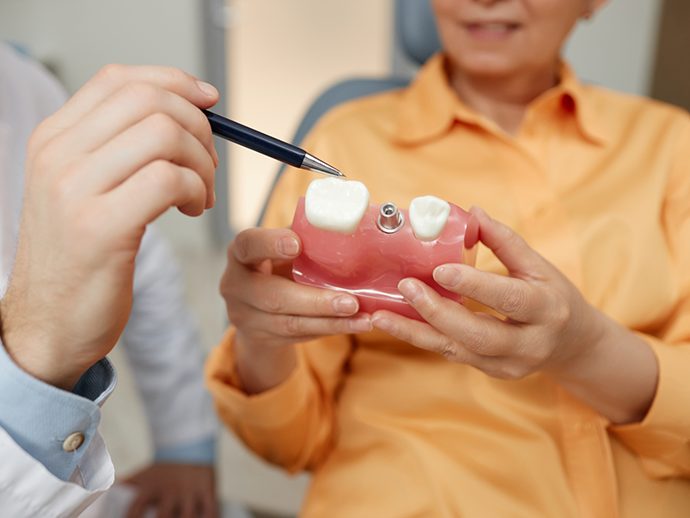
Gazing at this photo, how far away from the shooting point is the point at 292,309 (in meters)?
0.57

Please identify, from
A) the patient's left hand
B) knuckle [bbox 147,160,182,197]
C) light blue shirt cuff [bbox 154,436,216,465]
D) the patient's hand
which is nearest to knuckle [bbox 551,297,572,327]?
the patient's hand


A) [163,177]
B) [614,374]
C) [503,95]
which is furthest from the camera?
[503,95]

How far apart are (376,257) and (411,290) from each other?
0.21 ft

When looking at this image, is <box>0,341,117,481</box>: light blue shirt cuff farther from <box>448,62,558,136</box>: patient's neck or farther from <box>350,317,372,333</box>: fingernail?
<box>448,62,558,136</box>: patient's neck

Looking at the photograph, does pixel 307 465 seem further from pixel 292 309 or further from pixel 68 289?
pixel 68 289

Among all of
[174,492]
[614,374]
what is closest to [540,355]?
[614,374]

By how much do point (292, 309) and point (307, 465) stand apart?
406mm

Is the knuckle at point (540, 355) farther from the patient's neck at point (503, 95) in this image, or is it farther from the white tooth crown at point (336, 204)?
the patient's neck at point (503, 95)

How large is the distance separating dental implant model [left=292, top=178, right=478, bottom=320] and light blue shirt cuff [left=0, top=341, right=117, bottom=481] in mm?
221

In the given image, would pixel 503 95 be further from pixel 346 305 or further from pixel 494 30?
pixel 346 305

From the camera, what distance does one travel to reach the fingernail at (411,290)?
1.65 feet

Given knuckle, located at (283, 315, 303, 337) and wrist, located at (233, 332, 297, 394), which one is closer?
knuckle, located at (283, 315, 303, 337)

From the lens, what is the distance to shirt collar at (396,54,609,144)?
35.5 inches

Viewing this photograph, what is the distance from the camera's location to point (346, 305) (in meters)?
0.54
